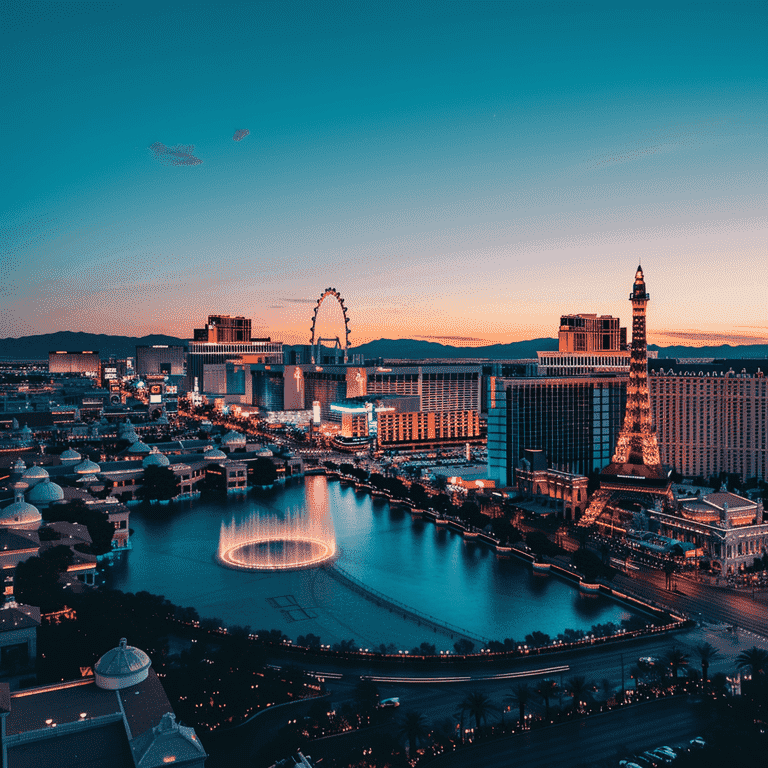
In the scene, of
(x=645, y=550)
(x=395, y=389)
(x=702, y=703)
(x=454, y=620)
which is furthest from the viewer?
(x=395, y=389)

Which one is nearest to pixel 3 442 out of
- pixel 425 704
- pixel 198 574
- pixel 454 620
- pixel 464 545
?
pixel 198 574

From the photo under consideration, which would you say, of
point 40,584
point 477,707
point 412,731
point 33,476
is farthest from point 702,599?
point 33,476

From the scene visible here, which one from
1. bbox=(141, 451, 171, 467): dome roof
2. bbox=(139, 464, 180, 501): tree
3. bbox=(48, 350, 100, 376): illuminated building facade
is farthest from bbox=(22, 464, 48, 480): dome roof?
bbox=(48, 350, 100, 376): illuminated building facade

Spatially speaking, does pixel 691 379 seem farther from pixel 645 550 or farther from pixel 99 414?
pixel 99 414

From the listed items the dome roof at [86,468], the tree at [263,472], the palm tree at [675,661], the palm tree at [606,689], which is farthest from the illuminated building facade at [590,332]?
the palm tree at [606,689]

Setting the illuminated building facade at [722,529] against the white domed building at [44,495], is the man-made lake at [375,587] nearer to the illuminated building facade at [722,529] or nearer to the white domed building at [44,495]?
the white domed building at [44,495]

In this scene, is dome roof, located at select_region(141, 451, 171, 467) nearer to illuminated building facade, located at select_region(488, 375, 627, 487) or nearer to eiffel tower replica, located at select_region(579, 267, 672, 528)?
illuminated building facade, located at select_region(488, 375, 627, 487)

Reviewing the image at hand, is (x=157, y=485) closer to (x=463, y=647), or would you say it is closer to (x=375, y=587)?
(x=375, y=587)
